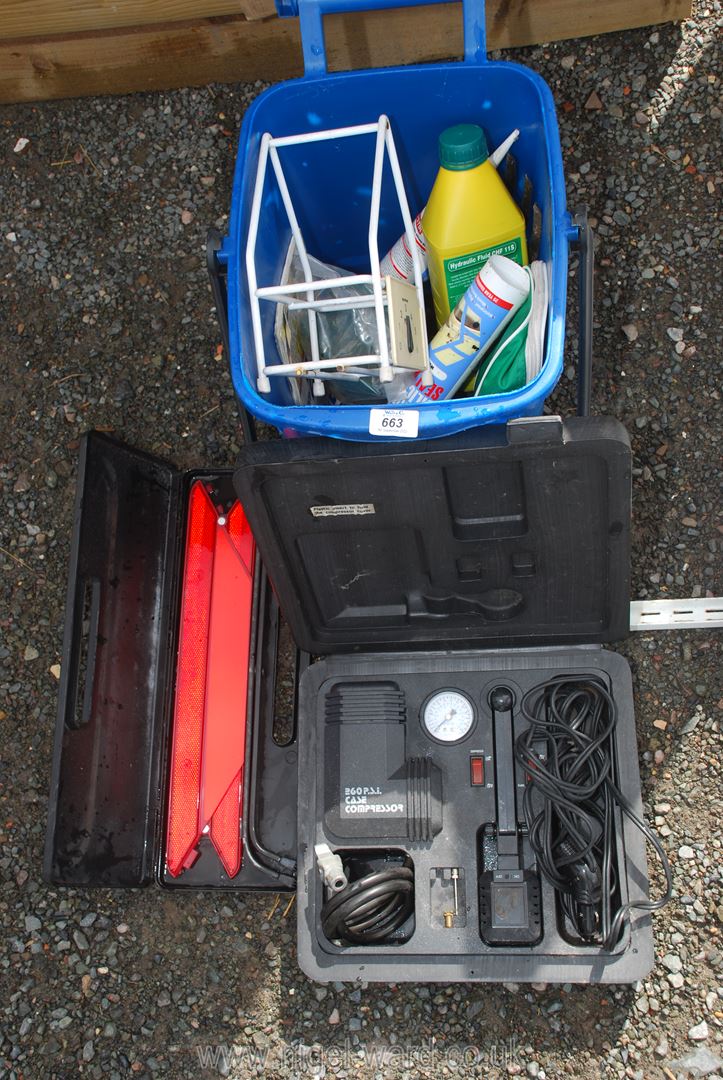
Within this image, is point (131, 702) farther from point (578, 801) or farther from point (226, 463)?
point (578, 801)

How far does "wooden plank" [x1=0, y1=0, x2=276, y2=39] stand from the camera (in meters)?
1.69

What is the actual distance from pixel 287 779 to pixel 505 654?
0.39 metres

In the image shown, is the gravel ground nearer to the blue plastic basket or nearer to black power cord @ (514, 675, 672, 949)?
black power cord @ (514, 675, 672, 949)

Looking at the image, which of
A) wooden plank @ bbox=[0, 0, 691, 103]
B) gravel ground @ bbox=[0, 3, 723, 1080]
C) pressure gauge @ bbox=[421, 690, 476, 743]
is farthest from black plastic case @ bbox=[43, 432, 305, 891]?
wooden plank @ bbox=[0, 0, 691, 103]

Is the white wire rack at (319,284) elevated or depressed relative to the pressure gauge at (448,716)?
elevated

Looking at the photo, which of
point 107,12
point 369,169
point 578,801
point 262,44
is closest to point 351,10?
point 369,169

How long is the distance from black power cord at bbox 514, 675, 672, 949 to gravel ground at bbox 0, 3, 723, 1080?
19 centimetres

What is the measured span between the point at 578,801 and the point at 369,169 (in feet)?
3.13

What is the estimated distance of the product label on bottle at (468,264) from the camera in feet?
4.50

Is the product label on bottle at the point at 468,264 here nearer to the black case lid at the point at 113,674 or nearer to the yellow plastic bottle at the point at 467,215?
the yellow plastic bottle at the point at 467,215

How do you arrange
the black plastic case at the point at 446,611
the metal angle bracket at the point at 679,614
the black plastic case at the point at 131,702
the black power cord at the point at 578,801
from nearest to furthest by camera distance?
the black plastic case at the point at 446,611 < the black power cord at the point at 578,801 < the black plastic case at the point at 131,702 < the metal angle bracket at the point at 679,614

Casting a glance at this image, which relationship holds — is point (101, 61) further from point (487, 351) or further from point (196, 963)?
point (196, 963)

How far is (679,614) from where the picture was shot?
5.32ft

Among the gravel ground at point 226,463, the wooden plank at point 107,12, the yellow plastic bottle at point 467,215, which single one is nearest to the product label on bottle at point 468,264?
the yellow plastic bottle at point 467,215
